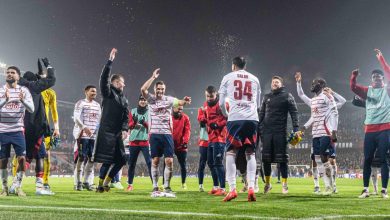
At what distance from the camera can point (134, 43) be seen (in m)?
59.7

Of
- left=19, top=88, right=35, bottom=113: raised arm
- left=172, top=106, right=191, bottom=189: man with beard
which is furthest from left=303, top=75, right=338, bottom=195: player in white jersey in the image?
left=19, top=88, right=35, bottom=113: raised arm

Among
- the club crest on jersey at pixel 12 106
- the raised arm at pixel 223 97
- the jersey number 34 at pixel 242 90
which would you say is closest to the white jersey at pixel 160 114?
the raised arm at pixel 223 97

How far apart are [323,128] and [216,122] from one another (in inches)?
110

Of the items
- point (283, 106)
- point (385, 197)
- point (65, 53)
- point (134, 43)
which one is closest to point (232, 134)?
point (283, 106)

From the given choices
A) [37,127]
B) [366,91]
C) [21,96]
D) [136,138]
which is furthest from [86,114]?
[366,91]

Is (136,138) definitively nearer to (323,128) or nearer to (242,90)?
(323,128)

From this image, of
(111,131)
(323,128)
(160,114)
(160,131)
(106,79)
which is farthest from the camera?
→ (323,128)

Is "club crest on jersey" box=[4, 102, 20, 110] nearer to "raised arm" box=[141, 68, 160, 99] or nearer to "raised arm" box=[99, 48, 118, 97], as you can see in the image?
"raised arm" box=[99, 48, 118, 97]

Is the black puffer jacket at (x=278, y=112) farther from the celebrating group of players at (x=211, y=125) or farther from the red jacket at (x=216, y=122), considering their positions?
the red jacket at (x=216, y=122)

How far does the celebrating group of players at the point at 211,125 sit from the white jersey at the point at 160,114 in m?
0.02

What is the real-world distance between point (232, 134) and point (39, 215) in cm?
384

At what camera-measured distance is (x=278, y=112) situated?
10820 millimetres

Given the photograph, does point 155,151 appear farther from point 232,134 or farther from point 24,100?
point 24,100

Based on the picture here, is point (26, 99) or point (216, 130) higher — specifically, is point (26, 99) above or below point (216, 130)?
above
